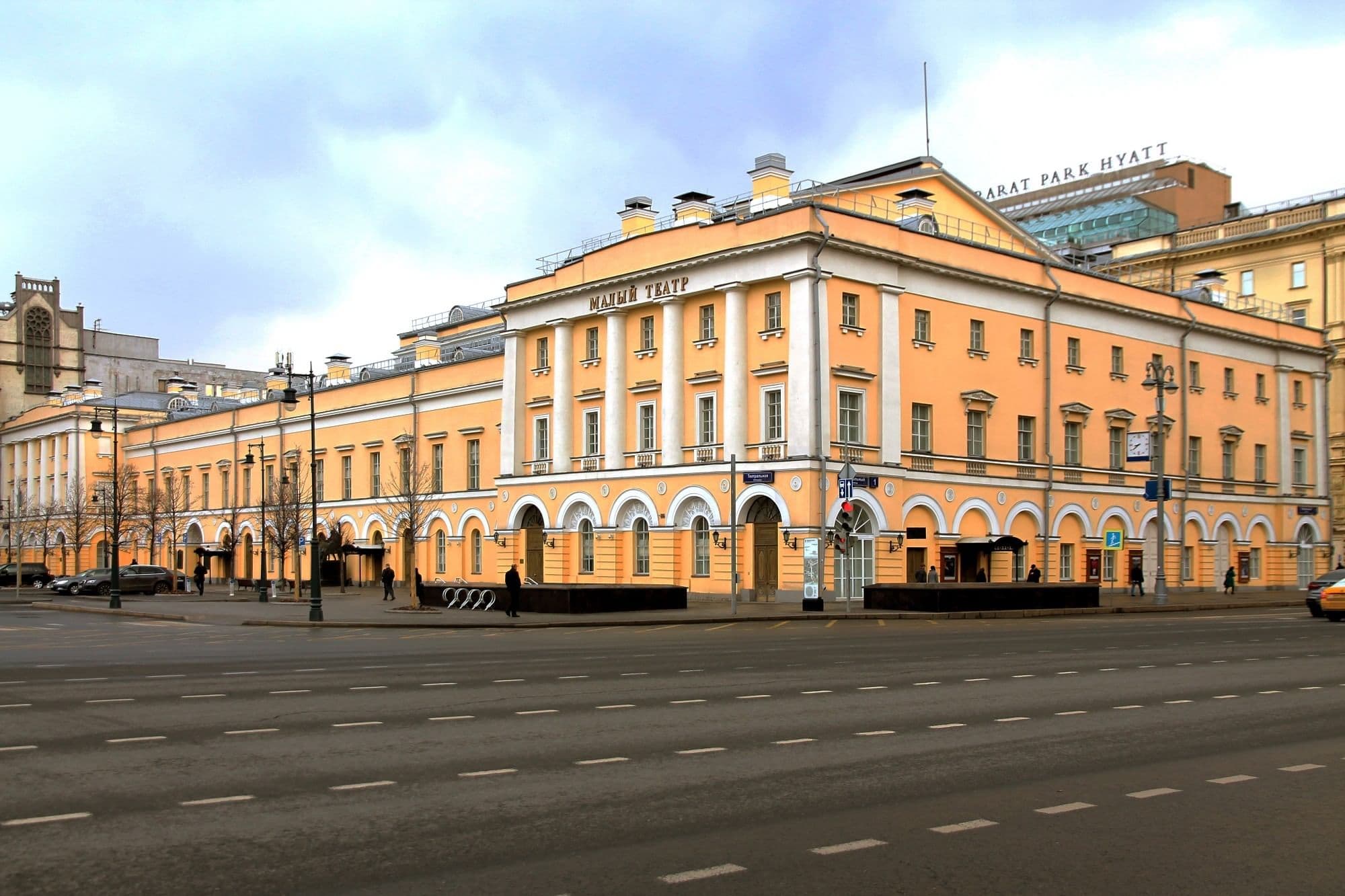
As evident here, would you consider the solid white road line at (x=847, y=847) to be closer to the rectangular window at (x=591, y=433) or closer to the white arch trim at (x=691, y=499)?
the white arch trim at (x=691, y=499)

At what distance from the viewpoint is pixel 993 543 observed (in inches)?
1938

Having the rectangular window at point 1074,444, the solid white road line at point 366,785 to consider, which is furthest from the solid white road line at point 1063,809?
the rectangular window at point 1074,444

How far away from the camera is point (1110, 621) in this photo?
37094mm

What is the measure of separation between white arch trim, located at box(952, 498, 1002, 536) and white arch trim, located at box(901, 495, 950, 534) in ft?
2.07

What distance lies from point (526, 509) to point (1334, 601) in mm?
33658

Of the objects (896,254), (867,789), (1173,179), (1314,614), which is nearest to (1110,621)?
(1314,614)

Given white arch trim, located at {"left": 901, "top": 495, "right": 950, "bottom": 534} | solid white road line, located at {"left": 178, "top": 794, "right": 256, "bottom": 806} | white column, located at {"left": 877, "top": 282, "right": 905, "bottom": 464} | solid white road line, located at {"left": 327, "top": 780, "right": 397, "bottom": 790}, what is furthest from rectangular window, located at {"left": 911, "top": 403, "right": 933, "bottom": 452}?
solid white road line, located at {"left": 178, "top": 794, "right": 256, "bottom": 806}

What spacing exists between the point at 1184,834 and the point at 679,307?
140 ft

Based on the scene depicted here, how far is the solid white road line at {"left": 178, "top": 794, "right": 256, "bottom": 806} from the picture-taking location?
9203 mm

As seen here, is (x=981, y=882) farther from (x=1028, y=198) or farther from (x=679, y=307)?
(x=1028, y=198)

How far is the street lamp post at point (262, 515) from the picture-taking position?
181ft

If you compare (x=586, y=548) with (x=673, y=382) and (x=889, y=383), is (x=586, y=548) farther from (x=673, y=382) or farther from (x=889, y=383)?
(x=889, y=383)

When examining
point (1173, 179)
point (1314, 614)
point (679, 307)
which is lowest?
point (1314, 614)

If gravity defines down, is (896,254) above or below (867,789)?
above
